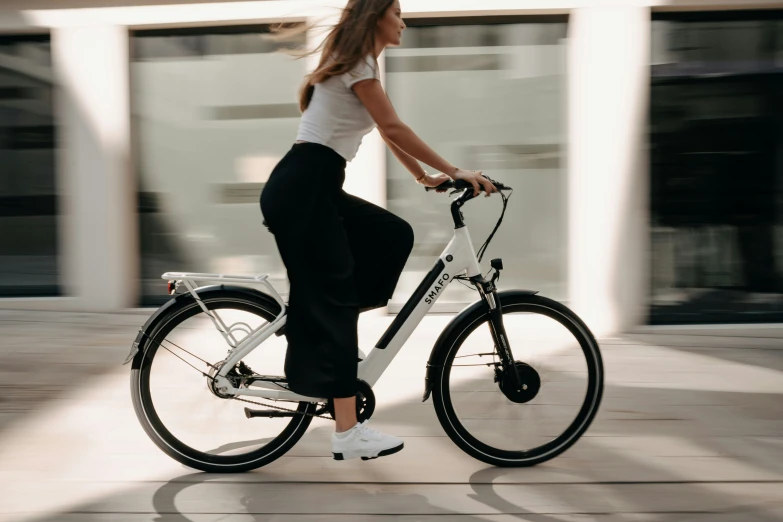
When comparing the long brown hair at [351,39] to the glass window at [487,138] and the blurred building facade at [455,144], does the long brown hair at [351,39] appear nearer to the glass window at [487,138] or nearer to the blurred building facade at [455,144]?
the blurred building facade at [455,144]

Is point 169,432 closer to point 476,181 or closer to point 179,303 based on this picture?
point 179,303

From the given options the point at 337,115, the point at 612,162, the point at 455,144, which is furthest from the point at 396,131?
the point at 455,144

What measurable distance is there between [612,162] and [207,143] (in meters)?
3.50

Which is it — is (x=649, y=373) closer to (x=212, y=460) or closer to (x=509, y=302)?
(x=509, y=302)

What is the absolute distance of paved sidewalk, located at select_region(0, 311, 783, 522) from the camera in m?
3.18

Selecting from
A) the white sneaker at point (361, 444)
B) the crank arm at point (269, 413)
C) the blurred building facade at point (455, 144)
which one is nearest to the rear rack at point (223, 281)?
the crank arm at point (269, 413)

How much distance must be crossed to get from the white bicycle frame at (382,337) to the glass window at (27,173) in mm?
4913

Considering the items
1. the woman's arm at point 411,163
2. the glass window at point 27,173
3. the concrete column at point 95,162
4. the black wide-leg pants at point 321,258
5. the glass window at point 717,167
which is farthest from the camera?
the glass window at point 27,173

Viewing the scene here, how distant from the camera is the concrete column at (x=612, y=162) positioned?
676 cm

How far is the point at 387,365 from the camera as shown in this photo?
3492mm

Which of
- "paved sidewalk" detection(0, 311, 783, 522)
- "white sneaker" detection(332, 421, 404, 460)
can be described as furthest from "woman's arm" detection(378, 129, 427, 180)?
"paved sidewalk" detection(0, 311, 783, 522)

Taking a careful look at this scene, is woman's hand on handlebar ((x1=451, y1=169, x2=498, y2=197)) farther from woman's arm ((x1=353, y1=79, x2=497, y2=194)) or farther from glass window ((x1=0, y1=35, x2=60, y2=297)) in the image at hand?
glass window ((x1=0, y1=35, x2=60, y2=297))

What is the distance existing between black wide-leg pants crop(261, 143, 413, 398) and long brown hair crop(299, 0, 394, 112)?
0.99 ft

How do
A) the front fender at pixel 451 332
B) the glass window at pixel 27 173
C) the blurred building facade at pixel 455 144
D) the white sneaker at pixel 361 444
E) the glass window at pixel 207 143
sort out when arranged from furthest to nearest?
the glass window at pixel 27 173 → the glass window at pixel 207 143 → the blurred building facade at pixel 455 144 → the front fender at pixel 451 332 → the white sneaker at pixel 361 444
